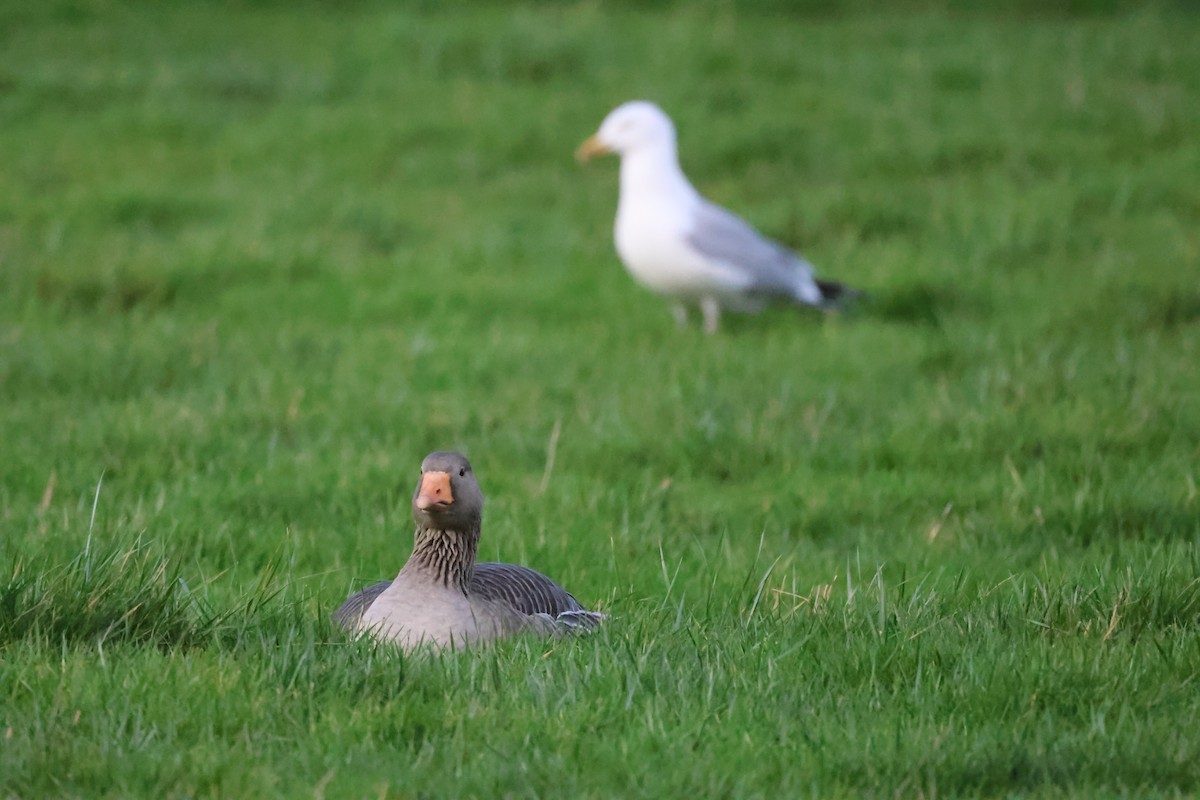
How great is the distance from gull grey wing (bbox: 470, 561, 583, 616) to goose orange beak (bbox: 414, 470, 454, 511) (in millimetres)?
243

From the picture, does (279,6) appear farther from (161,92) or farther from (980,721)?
(980,721)

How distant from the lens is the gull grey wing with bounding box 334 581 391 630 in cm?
373

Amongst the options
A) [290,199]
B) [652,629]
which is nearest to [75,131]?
[290,199]

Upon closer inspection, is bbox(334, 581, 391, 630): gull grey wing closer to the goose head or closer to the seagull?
the goose head

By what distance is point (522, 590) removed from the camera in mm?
3879

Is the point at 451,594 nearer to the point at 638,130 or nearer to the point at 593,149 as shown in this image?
the point at 638,130

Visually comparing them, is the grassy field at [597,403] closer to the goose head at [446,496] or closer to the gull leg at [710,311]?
the gull leg at [710,311]

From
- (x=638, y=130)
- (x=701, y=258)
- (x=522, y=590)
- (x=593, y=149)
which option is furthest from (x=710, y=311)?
(x=522, y=590)

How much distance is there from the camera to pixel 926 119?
35.9 feet

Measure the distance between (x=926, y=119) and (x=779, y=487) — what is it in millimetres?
6199

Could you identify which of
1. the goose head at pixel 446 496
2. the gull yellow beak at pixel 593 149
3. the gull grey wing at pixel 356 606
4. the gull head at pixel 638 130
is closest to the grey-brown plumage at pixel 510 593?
the gull grey wing at pixel 356 606

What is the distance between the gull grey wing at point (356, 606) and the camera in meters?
3.73

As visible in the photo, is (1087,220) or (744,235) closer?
(744,235)

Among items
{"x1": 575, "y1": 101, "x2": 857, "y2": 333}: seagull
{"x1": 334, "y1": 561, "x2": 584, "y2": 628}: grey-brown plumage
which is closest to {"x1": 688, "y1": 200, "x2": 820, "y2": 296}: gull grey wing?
{"x1": 575, "y1": 101, "x2": 857, "y2": 333}: seagull
